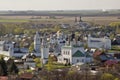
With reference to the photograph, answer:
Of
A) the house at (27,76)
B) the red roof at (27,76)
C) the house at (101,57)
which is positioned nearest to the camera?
the house at (27,76)

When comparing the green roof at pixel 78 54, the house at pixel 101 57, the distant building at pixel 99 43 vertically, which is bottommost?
the distant building at pixel 99 43

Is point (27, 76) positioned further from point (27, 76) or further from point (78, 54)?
point (78, 54)

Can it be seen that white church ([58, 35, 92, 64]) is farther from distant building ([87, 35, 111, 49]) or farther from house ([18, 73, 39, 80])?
distant building ([87, 35, 111, 49])

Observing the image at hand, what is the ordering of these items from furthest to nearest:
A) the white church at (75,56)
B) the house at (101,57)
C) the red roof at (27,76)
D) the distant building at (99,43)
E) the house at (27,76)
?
1. the distant building at (99,43)
2. the house at (101,57)
3. the white church at (75,56)
4. the red roof at (27,76)
5. the house at (27,76)

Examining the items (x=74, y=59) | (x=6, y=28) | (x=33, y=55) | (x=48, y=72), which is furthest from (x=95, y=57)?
(x=6, y=28)

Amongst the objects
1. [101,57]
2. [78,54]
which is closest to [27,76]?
[78,54]

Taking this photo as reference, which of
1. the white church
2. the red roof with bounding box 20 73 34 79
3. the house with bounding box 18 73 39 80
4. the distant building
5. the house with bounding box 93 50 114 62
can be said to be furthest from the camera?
the distant building

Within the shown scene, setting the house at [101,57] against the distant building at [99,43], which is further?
the distant building at [99,43]

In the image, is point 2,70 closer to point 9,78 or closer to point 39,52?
point 9,78

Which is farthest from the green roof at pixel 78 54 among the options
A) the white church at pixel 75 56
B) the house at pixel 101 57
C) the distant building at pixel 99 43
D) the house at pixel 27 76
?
the distant building at pixel 99 43

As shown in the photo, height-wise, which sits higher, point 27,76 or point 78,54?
point 27,76

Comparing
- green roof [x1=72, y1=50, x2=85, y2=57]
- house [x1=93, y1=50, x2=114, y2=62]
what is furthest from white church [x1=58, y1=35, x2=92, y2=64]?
house [x1=93, y1=50, x2=114, y2=62]

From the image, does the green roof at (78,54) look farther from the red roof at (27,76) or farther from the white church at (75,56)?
the red roof at (27,76)
